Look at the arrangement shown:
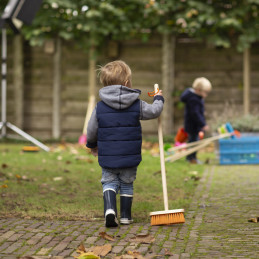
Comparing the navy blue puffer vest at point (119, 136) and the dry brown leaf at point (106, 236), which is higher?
the navy blue puffer vest at point (119, 136)

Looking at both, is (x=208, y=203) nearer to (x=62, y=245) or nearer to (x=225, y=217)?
(x=225, y=217)

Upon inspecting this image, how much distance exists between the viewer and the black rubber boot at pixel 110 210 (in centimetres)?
376

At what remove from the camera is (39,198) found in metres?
4.91

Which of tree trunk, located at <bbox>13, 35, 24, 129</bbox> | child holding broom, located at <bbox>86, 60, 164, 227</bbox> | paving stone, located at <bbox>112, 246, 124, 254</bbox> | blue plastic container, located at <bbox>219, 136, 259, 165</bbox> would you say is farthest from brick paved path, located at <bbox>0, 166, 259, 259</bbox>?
tree trunk, located at <bbox>13, 35, 24, 129</bbox>

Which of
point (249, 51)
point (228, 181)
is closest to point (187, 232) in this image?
point (228, 181)

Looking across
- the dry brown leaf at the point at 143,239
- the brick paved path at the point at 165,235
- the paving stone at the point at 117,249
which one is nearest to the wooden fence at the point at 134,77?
the brick paved path at the point at 165,235

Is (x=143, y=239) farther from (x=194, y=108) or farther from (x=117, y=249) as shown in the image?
(x=194, y=108)

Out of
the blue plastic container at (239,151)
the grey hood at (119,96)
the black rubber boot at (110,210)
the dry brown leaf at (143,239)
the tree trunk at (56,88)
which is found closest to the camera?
the dry brown leaf at (143,239)

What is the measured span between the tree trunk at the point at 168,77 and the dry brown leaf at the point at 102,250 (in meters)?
7.71

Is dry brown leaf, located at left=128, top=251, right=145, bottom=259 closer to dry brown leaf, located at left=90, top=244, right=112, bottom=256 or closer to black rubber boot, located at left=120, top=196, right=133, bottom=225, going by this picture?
dry brown leaf, located at left=90, top=244, right=112, bottom=256

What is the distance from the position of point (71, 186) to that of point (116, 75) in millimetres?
1998

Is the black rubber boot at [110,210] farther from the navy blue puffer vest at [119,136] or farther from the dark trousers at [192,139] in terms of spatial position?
the dark trousers at [192,139]

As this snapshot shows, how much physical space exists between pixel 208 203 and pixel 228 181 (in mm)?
1368

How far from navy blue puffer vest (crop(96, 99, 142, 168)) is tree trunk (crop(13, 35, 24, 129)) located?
7.83 metres
